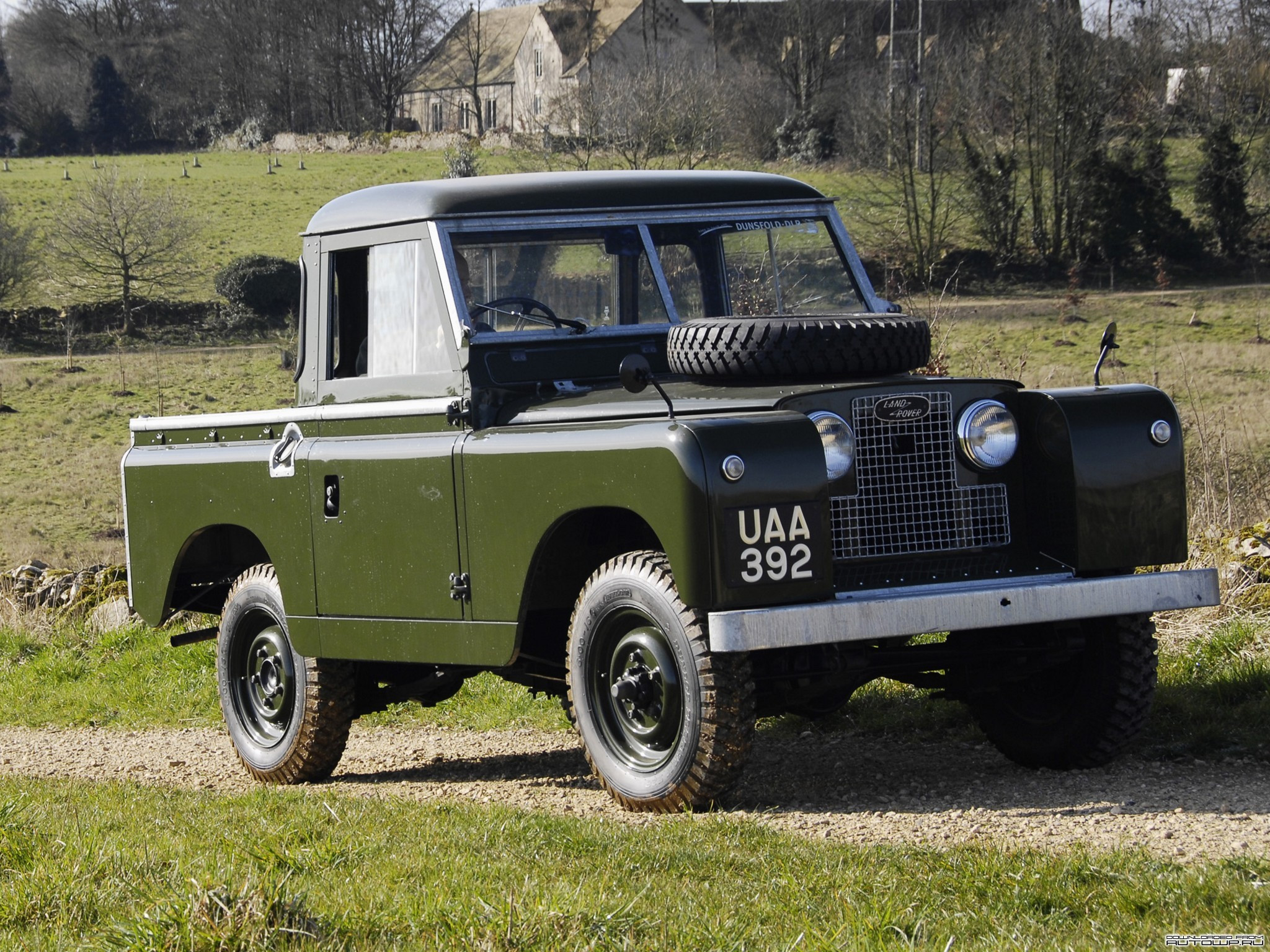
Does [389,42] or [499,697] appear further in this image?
[389,42]

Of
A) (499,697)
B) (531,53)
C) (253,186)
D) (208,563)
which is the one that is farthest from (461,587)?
(531,53)

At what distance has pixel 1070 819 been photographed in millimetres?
5336

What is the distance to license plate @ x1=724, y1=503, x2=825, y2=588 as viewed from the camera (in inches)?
205

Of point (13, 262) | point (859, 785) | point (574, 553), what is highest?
point (13, 262)

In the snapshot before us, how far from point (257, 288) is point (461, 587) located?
4056 cm

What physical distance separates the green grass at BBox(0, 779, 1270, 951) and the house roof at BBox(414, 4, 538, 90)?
8140 cm

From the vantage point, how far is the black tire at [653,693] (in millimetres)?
5375

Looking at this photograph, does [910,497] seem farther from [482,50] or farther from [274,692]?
[482,50]

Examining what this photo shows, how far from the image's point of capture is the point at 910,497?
5895 mm

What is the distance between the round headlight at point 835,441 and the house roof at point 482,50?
80655 mm

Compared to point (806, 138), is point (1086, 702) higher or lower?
lower

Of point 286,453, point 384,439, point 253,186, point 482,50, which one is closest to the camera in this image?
point 384,439

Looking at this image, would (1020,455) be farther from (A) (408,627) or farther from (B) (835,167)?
(B) (835,167)

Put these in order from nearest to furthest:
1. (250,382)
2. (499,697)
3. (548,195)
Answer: (548,195) < (499,697) < (250,382)
